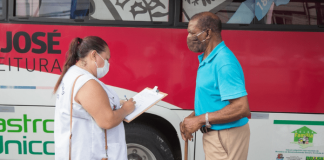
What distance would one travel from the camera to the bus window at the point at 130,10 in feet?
9.13

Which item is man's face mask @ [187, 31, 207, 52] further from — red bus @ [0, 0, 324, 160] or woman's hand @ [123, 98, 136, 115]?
red bus @ [0, 0, 324, 160]

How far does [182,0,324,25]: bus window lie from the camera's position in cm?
278

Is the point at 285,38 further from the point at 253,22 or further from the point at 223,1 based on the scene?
the point at 223,1

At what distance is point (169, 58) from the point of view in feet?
9.21

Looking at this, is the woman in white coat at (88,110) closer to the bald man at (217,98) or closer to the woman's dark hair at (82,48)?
the woman's dark hair at (82,48)

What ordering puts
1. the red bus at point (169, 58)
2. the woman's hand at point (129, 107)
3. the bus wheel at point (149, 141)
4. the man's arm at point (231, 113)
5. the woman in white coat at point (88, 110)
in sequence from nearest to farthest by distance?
the woman in white coat at point (88, 110) < the man's arm at point (231, 113) < the woman's hand at point (129, 107) < the red bus at point (169, 58) < the bus wheel at point (149, 141)

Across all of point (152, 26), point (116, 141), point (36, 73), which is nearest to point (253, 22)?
point (152, 26)

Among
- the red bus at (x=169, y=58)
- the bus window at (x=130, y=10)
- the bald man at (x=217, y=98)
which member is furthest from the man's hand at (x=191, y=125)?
the bus window at (x=130, y=10)

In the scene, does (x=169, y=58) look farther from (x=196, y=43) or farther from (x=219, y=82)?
(x=219, y=82)

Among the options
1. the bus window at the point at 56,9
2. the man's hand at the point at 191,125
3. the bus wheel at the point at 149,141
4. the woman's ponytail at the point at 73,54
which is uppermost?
the bus window at the point at 56,9

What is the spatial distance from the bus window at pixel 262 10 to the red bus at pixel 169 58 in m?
0.01

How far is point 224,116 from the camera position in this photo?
1520mm

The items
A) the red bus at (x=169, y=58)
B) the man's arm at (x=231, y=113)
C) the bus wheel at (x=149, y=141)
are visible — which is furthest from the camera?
the bus wheel at (x=149, y=141)

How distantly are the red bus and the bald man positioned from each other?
1.11 metres
